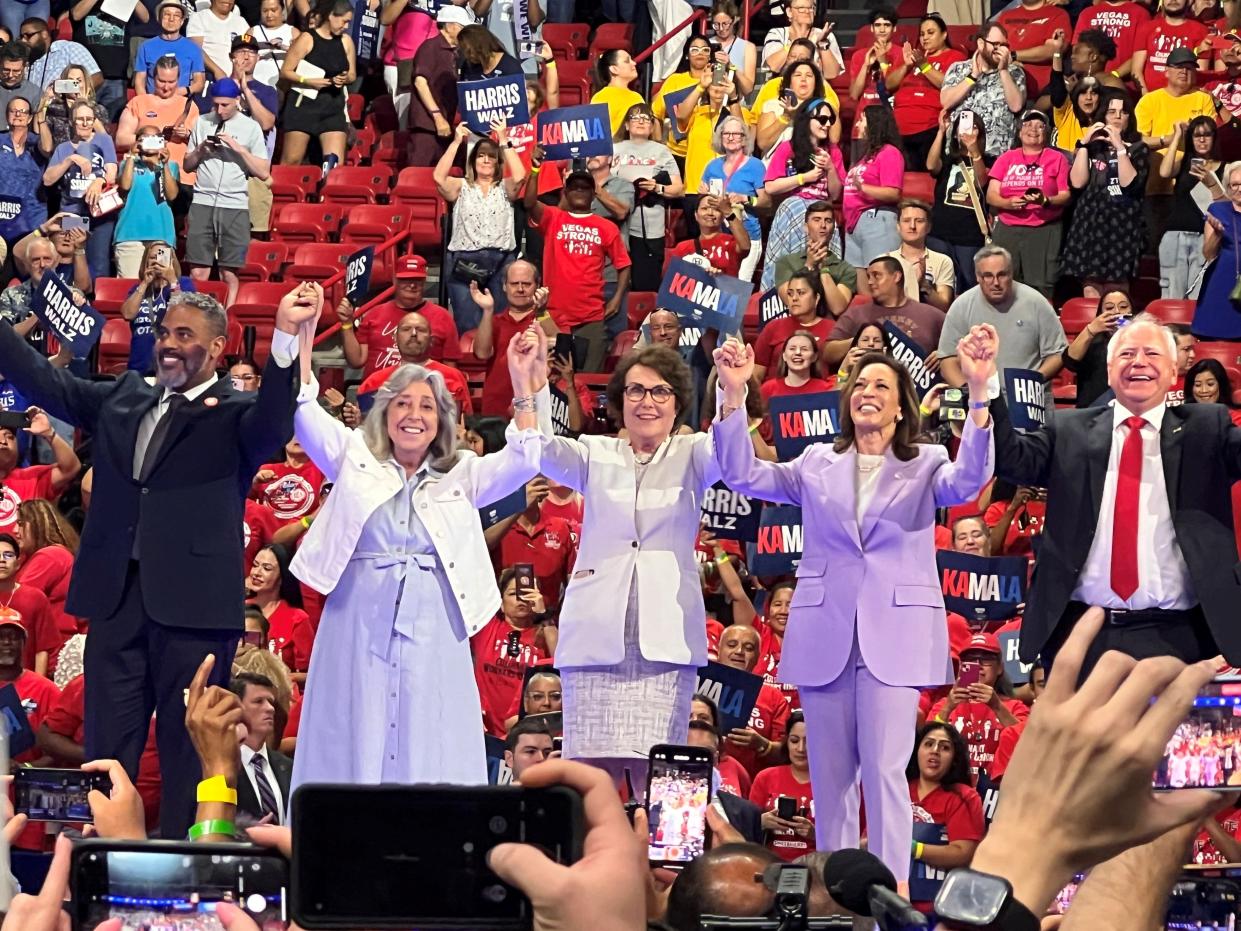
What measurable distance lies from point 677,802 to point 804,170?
7.49m

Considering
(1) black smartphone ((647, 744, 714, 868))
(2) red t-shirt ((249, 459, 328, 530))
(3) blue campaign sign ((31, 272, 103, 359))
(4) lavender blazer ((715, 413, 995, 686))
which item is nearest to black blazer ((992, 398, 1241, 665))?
(4) lavender blazer ((715, 413, 995, 686))

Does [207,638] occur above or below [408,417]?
below

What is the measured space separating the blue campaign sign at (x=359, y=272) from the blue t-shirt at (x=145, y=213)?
74.5 inches

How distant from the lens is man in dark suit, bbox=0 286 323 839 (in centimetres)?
515

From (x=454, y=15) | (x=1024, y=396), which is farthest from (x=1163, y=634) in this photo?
(x=454, y=15)

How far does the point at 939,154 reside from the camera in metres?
11.3

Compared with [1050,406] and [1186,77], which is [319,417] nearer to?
[1050,406]

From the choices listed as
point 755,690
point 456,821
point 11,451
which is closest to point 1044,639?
point 755,690

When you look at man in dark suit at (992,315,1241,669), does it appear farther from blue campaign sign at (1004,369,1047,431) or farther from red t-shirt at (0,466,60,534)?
red t-shirt at (0,466,60,534)

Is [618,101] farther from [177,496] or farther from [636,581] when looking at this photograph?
[177,496]

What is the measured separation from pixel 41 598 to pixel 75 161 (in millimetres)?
4264

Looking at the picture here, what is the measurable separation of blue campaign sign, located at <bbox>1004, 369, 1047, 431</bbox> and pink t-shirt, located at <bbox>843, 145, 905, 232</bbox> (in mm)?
2894

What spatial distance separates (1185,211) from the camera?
34.0 feet

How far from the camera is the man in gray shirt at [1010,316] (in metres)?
9.28
